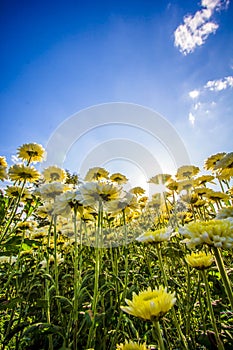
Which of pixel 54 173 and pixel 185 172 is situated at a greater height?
pixel 185 172

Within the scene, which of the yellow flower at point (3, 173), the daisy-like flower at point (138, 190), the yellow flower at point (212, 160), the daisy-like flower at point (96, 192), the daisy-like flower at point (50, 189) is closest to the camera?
the daisy-like flower at point (96, 192)

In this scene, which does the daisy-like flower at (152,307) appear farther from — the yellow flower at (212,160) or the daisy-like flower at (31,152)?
the yellow flower at (212,160)

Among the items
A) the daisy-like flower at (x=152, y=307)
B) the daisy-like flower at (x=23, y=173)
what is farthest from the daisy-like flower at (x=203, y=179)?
the daisy-like flower at (x=152, y=307)

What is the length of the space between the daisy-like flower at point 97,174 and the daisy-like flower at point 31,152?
514 mm

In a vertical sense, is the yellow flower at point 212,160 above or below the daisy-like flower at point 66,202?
above

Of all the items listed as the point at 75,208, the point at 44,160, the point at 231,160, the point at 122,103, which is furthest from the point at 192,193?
the point at 122,103

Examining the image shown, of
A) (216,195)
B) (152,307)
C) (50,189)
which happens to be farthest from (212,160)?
(152,307)

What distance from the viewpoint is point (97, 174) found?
7.34 feet

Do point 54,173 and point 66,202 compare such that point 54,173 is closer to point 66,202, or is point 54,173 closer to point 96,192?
point 66,202

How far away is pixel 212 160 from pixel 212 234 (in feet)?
6.53

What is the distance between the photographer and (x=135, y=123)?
18.7 ft

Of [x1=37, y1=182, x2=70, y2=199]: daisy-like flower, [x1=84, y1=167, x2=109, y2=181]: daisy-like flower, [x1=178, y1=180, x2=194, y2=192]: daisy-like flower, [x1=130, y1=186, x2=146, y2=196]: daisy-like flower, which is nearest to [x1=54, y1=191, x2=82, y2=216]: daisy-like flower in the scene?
[x1=37, y1=182, x2=70, y2=199]: daisy-like flower

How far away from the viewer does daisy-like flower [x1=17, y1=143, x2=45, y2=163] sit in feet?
7.01

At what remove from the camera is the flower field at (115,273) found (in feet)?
2.41
